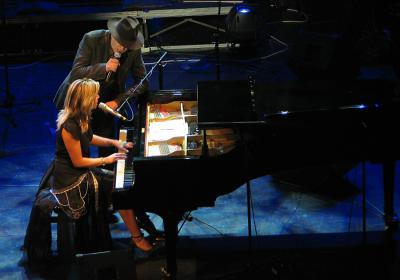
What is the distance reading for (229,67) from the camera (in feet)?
34.5

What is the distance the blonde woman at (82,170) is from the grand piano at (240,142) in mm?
385

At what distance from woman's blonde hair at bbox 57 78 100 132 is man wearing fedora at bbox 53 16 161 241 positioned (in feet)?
1.75

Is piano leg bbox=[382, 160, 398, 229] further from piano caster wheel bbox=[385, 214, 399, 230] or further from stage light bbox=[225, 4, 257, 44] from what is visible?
stage light bbox=[225, 4, 257, 44]

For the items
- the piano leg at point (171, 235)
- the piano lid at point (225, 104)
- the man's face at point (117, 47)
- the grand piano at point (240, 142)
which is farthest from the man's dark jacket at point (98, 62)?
the piano leg at point (171, 235)

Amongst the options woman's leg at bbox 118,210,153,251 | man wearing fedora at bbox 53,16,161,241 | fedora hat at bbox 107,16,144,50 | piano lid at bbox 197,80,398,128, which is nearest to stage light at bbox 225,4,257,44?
man wearing fedora at bbox 53,16,161,241

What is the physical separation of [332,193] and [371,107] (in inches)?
84.3

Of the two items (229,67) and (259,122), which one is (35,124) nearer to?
(229,67)

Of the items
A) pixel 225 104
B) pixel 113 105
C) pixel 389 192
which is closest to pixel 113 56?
pixel 113 105

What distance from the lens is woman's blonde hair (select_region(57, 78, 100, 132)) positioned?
5102mm

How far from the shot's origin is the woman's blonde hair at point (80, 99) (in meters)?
5.10

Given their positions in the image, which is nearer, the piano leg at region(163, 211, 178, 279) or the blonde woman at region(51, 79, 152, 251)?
the piano leg at region(163, 211, 178, 279)

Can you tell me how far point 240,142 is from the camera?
190 inches

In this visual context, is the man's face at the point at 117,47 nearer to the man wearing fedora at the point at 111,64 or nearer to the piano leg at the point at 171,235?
the man wearing fedora at the point at 111,64

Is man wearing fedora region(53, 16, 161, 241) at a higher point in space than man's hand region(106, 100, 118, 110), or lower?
higher
